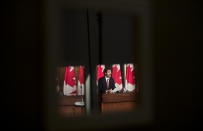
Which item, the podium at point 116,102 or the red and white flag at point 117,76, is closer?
the podium at point 116,102

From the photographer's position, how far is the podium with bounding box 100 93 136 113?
3625 mm

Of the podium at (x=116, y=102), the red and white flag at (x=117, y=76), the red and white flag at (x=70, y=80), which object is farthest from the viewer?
the red and white flag at (x=117, y=76)

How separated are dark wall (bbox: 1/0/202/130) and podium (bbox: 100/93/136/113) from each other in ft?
6.96

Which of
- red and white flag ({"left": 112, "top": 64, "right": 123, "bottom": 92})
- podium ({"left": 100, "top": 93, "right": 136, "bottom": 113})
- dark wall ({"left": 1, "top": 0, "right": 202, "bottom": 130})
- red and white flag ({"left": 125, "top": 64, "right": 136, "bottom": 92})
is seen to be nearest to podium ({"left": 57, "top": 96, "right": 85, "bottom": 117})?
podium ({"left": 100, "top": 93, "right": 136, "bottom": 113})

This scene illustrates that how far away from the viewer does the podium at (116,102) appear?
362cm
